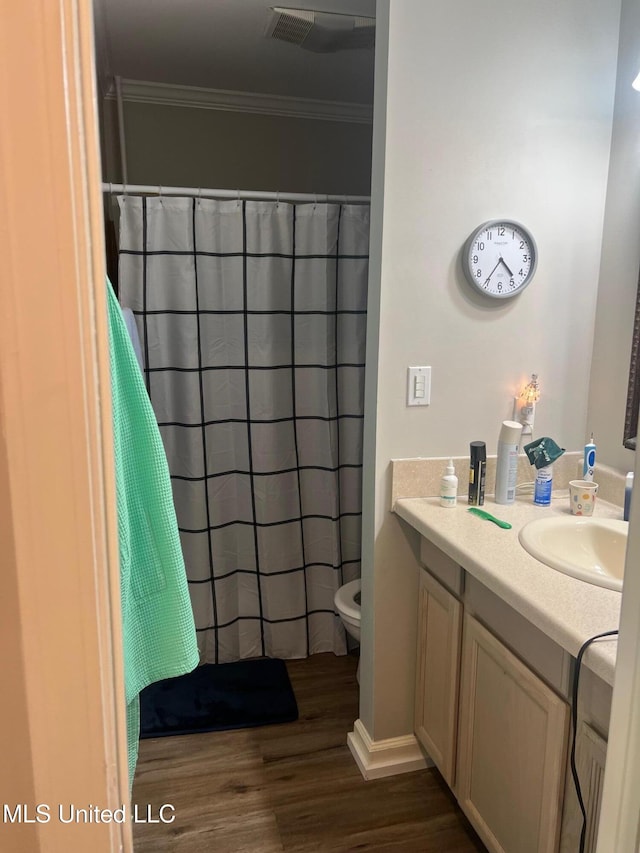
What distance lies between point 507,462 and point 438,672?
64 cm

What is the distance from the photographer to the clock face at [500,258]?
6.06 feet

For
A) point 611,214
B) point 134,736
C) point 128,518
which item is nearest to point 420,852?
point 134,736

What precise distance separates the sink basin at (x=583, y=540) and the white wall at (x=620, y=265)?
29 cm

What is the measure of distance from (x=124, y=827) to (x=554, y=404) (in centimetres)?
175

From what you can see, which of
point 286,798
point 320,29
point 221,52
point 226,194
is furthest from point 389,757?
point 221,52

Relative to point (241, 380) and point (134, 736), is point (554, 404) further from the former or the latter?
point (134, 736)

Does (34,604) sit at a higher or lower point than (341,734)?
higher

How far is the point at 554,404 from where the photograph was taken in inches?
79.7

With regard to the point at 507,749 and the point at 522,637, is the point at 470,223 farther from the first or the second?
the point at 507,749

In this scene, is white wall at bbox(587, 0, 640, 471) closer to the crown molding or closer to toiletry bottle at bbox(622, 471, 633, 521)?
toiletry bottle at bbox(622, 471, 633, 521)

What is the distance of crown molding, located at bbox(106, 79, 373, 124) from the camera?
3000 mm

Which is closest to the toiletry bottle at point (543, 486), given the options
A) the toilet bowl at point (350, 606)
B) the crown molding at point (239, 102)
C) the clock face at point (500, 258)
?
the clock face at point (500, 258)

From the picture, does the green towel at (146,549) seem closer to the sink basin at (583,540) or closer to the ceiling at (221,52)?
the sink basin at (583,540)

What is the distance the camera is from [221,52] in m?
2.61
